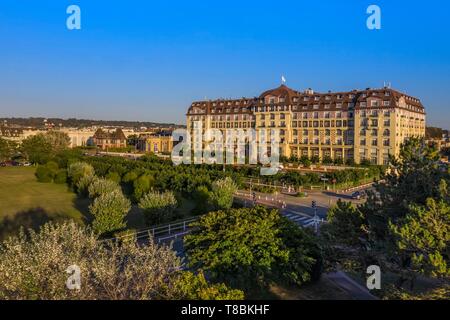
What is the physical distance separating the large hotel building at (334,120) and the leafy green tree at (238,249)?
62.5m

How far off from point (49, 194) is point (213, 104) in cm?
6283

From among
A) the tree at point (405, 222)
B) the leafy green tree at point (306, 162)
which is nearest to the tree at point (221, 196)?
the tree at point (405, 222)

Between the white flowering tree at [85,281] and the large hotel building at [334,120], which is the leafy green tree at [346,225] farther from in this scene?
the large hotel building at [334,120]

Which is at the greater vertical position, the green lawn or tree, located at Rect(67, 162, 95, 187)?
tree, located at Rect(67, 162, 95, 187)

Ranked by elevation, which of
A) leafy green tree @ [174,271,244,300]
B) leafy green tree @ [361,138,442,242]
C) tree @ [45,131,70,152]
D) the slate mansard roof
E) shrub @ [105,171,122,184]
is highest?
the slate mansard roof

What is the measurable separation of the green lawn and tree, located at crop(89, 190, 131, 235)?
26.6ft

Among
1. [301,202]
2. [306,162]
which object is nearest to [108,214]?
[301,202]

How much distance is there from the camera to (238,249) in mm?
18938

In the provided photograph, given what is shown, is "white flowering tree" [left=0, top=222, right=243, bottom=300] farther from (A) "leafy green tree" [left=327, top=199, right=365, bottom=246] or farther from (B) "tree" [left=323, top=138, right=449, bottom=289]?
(A) "leafy green tree" [left=327, top=199, right=365, bottom=246]

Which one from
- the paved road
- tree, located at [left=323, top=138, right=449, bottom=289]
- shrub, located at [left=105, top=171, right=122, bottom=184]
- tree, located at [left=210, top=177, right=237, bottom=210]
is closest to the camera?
tree, located at [left=323, top=138, right=449, bottom=289]

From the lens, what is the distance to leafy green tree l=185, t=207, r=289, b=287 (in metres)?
18.7

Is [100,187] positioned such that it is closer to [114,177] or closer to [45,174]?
[114,177]

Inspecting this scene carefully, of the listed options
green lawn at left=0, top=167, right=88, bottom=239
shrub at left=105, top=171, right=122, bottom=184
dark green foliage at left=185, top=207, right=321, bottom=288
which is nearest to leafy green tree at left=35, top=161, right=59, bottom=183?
green lawn at left=0, top=167, right=88, bottom=239
